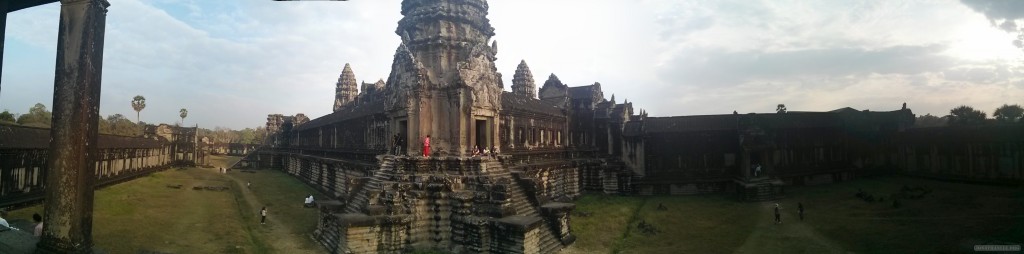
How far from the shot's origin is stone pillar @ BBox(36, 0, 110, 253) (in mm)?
6793

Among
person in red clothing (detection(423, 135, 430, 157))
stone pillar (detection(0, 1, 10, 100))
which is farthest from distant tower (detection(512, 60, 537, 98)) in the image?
stone pillar (detection(0, 1, 10, 100))

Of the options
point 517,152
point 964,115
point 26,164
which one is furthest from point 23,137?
point 964,115

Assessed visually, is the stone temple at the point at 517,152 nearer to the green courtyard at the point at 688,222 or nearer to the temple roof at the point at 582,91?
the temple roof at the point at 582,91

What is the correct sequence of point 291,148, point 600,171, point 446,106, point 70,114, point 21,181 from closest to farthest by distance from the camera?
1. point 70,114
2. point 21,181
3. point 446,106
4. point 600,171
5. point 291,148

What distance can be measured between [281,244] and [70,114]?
1082 centimetres

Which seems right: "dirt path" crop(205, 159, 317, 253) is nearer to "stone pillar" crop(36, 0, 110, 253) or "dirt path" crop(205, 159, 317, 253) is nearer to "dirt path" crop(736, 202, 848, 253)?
"stone pillar" crop(36, 0, 110, 253)

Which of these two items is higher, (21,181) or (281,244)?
(21,181)

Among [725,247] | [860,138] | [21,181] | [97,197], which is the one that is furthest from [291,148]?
[860,138]

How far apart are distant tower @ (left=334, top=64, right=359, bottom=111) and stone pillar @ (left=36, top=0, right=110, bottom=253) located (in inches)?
2058

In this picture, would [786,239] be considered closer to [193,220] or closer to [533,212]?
[533,212]

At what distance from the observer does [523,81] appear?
161 ft

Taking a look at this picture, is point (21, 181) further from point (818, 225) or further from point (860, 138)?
point (860, 138)

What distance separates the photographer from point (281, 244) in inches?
653

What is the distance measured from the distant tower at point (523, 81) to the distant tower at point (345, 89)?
21.9 meters
